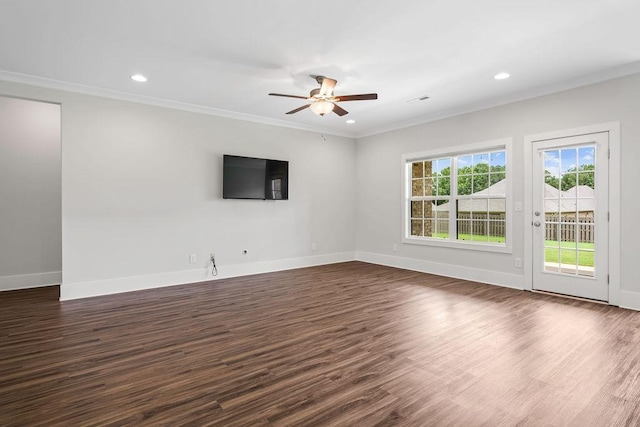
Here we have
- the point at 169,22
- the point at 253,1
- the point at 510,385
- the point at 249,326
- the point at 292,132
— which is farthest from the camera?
the point at 292,132

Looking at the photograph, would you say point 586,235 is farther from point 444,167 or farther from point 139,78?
point 139,78

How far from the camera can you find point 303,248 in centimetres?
650

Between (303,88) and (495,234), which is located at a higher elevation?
(303,88)

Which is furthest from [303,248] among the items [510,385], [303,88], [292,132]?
[510,385]

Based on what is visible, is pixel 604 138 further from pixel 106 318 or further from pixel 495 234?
pixel 106 318

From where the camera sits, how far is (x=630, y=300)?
147 inches

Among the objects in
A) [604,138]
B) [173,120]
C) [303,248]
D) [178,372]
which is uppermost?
[173,120]

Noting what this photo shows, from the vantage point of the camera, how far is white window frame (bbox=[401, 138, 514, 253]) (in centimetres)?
482

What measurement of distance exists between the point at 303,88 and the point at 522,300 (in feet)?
12.8

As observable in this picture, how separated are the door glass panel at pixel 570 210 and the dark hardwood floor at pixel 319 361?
0.56m

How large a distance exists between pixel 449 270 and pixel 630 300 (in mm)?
2255

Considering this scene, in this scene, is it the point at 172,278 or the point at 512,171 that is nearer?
the point at 512,171

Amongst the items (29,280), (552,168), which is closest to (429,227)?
(552,168)

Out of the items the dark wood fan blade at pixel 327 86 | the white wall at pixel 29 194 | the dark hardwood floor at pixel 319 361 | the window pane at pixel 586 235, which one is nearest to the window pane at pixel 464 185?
the window pane at pixel 586 235
